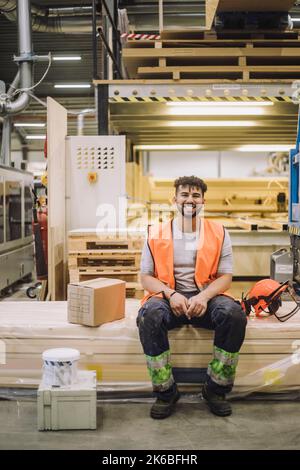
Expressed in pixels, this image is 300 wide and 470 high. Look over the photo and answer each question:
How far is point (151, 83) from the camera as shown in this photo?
6.46 m

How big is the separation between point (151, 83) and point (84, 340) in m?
3.71

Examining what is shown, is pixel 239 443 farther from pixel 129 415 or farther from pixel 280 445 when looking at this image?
pixel 129 415

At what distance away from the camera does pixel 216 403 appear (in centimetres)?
357

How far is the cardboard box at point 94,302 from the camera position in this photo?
377 cm

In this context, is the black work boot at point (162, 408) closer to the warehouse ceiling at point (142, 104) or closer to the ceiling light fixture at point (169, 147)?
the warehouse ceiling at point (142, 104)

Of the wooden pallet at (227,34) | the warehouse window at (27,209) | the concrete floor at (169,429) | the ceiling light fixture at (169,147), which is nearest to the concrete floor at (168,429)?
the concrete floor at (169,429)

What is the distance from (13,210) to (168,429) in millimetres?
6030

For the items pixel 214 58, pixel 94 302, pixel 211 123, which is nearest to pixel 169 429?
pixel 94 302

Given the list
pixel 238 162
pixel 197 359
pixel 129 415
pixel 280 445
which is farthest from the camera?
pixel 238 162

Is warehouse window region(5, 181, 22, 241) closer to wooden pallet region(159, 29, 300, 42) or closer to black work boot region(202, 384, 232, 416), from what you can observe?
wooden pallet region(159, 29, 300, 42)

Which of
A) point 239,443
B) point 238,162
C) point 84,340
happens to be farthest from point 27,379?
point 238,162

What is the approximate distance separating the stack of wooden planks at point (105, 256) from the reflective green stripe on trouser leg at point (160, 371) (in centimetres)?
217

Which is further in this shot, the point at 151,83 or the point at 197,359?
the point at 151,83

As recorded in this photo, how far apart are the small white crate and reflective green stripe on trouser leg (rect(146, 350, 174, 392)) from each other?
41 centimetres
